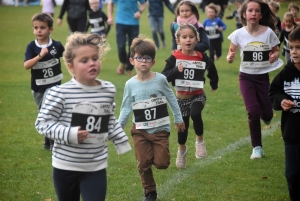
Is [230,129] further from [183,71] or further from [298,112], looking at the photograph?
[298,112]

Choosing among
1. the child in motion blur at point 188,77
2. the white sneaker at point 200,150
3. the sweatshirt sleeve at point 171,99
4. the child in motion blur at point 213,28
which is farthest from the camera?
the child in motion blur at point 213,28

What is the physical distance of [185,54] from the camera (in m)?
8.22

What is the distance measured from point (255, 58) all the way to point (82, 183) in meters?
4.31

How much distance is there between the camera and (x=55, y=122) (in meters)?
4.99

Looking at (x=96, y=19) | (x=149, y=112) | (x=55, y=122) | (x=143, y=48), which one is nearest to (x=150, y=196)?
(x=149, y=112)

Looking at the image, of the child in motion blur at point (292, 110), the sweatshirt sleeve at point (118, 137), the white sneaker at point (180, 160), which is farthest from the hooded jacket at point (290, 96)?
the white sneaker at point (180, 160)

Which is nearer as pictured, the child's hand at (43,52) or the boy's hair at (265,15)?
the child's hand at (43,52)

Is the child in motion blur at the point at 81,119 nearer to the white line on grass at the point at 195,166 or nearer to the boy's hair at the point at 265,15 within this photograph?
the white line on grass at the point at 195,166

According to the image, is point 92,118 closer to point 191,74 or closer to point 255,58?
point 191,74

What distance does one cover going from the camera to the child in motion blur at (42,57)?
28.9 ft

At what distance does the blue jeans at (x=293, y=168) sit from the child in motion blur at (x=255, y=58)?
2.53 m

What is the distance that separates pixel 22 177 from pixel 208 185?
92.7 inches

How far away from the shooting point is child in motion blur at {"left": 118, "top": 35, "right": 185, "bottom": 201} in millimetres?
6766

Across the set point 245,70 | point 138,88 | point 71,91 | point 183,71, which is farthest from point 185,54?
point 71,91
